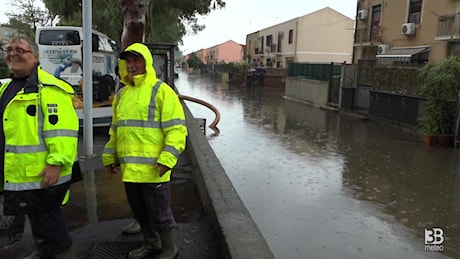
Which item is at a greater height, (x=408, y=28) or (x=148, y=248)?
(x=408, y=28)

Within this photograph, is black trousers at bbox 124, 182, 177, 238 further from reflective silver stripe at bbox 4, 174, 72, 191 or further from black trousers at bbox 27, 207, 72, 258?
reflective silver stripe at bbox 4, 174, 72, 191

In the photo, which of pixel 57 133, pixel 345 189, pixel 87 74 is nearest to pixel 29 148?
pixel 57 133

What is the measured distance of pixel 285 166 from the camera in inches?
297

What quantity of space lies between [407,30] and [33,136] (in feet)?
72.1

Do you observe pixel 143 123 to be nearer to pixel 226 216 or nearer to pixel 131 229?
pixel 226 216

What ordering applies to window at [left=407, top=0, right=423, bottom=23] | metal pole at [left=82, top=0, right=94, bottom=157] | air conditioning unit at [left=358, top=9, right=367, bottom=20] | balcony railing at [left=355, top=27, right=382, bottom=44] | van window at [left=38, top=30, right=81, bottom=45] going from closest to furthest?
metal pole at [left=82, top=0, right=94, bottom=157], van window at [left=38, top=30, right=81, bottom=45], window at [left=407, top=0, right=423, bottom=23], balcony railing at [left=355, top=27, right=382, bottom=44], air conditioning unit at [left=358, top=9, right=367, bottom=20]

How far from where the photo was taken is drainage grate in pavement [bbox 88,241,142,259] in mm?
3259

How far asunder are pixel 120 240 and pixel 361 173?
487cm

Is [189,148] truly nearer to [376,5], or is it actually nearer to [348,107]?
[348,107]

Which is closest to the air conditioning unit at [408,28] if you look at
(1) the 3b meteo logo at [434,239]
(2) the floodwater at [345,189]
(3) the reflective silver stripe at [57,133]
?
(2) the floodwater at [345,189]

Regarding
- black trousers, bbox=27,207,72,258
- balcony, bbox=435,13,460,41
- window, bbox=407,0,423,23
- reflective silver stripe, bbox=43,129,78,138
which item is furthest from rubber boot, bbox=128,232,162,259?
window, bbox=407,0,423,23

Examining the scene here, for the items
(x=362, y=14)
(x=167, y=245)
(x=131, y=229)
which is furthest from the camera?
(x=362, y=14)

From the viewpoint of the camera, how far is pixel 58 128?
98.9 inches

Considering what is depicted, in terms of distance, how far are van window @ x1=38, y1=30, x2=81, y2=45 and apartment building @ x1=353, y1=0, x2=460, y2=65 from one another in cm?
1130
